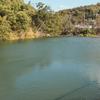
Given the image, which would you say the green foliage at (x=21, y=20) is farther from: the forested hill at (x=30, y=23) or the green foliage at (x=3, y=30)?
the green foliage at (x=3, y=30)

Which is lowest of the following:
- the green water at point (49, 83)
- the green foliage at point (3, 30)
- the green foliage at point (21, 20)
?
the green water at point (49, 83)

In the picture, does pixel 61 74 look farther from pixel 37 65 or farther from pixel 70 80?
pixel 37 65

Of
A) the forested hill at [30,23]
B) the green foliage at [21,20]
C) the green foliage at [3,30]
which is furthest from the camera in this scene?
the green foliage at [21,20]

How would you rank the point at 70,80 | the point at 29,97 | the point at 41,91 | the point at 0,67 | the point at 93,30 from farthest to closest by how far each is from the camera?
the point at 93,30, the point at 0,67, the point at 70,80, the point at 41,91, the point at 29,97

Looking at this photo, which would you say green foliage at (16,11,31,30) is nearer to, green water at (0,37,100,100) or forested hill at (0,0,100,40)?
forested hill at (0,0,100,40)

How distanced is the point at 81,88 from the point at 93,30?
34.6 m

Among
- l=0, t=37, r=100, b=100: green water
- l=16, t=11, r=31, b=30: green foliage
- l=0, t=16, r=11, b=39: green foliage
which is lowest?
l=0, t=37, r=100, b=100: green water

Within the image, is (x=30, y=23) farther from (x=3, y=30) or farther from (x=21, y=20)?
(x=3, y=30)

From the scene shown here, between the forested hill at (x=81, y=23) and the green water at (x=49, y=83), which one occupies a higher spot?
the forested hill at (x=81, y=23)

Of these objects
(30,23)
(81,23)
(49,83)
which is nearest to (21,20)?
(30,23)

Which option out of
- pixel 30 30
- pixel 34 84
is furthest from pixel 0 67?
pixel 30 30

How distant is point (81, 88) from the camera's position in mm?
5652

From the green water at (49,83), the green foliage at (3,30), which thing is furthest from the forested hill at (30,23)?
the green water at (49,83)

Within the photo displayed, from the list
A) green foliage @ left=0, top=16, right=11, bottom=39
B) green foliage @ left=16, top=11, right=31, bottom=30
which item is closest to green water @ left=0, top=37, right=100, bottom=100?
green foliage @ left=0, top=16, right=11, bottom=39
